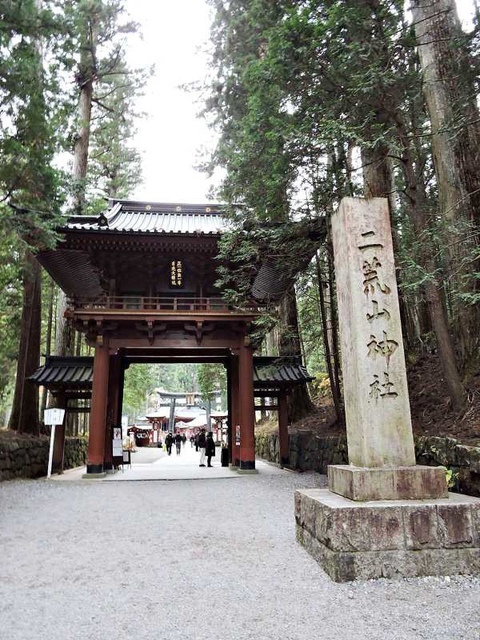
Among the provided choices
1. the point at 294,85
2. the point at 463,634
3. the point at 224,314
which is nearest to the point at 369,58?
the point at 294,85

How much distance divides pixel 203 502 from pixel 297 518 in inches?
125

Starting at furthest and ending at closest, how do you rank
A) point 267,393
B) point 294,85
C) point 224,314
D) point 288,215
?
point 267,393 < point 224,314 < point 288,215 < point 294,85

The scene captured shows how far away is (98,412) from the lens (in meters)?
10.8

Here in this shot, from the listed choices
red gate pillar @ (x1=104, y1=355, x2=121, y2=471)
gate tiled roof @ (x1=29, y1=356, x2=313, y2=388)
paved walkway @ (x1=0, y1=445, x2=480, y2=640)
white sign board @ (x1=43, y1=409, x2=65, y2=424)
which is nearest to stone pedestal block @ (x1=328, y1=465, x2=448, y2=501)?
paved walkway @ (x1=0, y1=445, x2=480, y2=640)

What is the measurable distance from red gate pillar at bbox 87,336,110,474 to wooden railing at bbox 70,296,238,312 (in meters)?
0.94

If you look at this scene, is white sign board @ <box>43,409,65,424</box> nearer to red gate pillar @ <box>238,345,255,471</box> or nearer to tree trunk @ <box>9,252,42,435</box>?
tree trunk @ <box>9,252,42,435</box>

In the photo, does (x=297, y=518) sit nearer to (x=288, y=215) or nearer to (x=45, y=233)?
(x=288, y=215)

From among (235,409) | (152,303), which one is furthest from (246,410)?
(152,303)

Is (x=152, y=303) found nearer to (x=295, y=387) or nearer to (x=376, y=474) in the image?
(x=295, y=387)

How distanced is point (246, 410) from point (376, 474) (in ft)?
24.9

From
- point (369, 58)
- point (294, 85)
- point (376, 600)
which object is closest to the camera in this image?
point (376, 600)

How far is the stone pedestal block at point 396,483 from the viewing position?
3.68 metres

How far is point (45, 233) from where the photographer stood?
8867 mm

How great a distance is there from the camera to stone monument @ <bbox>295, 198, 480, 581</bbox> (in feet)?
11.0
